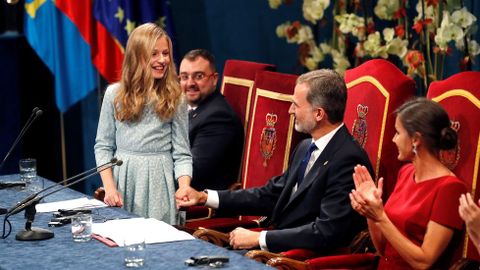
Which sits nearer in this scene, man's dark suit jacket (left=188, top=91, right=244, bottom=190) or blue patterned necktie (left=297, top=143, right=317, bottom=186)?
blue patterned necktie (left=297, top=143, right=317, bottom=186)

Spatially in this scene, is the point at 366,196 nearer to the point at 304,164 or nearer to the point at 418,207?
the point at 418,207

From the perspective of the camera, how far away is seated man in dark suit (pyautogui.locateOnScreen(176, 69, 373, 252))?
419 centimetres

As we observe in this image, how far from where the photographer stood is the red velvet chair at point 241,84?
19.1ft

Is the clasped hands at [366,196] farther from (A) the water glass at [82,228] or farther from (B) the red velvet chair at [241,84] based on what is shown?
(B) the red velvet chair at [241,84]

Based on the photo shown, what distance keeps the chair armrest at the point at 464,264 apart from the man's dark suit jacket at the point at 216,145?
2149mm

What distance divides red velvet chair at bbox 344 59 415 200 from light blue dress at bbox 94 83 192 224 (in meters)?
0.83

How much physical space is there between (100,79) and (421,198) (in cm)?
446

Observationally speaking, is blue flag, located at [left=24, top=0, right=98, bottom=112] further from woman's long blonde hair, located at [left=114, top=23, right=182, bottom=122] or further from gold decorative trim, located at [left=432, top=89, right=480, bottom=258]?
gold decorative trim, located at [left=432, top=89, right=480, bottom=258]

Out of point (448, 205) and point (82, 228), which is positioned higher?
point (448, 205)

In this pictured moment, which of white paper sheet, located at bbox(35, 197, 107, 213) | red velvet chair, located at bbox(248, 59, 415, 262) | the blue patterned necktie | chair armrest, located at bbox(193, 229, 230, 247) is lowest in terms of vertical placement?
chair armrest, located at bbox(193, 229, 230, 247)

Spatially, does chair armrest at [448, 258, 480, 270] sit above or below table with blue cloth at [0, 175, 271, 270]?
below

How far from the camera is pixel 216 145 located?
18.8 feet

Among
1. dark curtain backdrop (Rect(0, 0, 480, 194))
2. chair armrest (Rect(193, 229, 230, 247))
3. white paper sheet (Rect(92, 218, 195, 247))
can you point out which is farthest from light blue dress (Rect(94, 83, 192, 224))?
dark curtain backdrop (Rect(0, 0, 480, 194))

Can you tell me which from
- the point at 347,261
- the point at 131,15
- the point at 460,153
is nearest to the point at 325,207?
the point at 347,261
